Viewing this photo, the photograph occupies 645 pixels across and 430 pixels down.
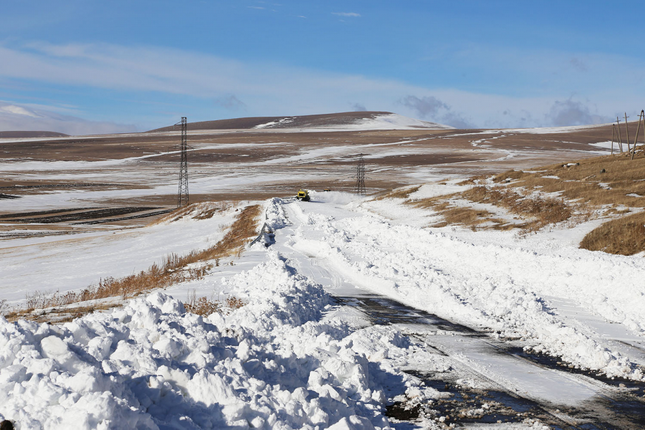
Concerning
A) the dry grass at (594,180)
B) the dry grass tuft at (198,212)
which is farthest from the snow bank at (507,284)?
the dry grass tuft at (198,212)

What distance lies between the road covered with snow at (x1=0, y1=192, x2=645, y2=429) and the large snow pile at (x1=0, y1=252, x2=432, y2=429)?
0.02 m

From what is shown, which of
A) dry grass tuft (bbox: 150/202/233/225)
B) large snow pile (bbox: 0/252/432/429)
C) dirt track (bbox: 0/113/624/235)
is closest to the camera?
large snow pile (bbox: 0/252/432/429)

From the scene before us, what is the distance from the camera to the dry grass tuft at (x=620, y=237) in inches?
898

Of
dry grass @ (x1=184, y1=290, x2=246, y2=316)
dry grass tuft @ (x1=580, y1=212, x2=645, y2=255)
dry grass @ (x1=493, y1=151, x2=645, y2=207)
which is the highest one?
dry grass @ (x1=493, y1=151, x2=645, y2=207)

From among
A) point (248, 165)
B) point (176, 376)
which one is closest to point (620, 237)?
point (176, 376)

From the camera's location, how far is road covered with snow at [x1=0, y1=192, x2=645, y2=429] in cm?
603

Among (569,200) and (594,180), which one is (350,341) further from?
(594,180)

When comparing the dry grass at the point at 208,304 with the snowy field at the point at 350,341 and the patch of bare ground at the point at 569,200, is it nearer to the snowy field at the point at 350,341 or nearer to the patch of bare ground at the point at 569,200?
the snowy field at the point at 350,341

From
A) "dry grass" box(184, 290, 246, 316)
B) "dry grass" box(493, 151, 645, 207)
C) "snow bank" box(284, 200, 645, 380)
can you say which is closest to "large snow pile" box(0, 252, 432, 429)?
"dry grass" box(184, 290, 246, 316)

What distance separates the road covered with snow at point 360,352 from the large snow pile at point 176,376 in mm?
21

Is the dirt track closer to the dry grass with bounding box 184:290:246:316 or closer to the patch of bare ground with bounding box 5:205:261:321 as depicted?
the patch of bare ground with bounding box 5:205:261:321

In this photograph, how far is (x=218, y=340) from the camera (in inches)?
314

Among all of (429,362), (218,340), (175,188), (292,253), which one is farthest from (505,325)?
(175,188)

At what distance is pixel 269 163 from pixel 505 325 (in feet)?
331
